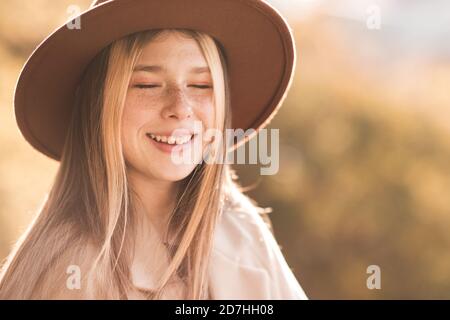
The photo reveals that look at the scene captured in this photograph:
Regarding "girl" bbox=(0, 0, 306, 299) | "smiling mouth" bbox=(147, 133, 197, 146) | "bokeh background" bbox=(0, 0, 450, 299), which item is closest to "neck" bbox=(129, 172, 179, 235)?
"girl" bbox=(0, 0, 306, 299)

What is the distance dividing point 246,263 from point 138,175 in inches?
17.7

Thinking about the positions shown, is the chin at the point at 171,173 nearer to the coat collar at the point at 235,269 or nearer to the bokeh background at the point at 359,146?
the coat collar at the point at 235,269

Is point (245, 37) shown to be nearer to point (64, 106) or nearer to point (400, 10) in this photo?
point (64, 106)

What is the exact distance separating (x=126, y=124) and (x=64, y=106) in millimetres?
368

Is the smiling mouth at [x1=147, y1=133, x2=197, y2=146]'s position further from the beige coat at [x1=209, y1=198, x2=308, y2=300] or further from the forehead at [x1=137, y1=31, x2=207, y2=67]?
the beige coat at [x1=209, y1=198, x2=308, y2=300]

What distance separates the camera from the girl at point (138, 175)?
1969mm

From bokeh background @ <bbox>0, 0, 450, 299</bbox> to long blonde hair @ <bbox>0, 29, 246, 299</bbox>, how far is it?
5833 millimetres

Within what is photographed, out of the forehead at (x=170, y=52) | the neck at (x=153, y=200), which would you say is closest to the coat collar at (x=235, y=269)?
the neck at (x=153, y=200)

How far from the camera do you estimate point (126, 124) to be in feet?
6.84

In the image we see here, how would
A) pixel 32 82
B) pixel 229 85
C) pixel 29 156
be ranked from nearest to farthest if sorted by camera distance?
pixel 32 82
pixel 229 85
pixel 29 156

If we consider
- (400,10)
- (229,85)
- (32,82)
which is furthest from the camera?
(400,10)

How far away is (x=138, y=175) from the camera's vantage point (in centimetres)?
218

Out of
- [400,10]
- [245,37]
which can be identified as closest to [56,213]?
[245,37]

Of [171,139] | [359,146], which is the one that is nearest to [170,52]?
[171,139]
